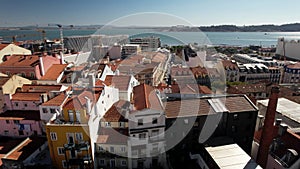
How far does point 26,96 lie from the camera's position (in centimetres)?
2050

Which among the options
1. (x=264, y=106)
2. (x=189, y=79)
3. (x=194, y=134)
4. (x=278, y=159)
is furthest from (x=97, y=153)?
(x=189, y=79)

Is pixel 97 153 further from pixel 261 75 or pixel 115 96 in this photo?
pixel 261 75

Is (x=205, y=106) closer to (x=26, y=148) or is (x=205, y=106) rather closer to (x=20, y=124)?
(x=26, y=148)

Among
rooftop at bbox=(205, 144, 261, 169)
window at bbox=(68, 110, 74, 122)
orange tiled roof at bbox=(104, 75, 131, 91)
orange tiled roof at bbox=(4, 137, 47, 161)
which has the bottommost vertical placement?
orange tiled roof at bbox=(4, 137, 47, 161)

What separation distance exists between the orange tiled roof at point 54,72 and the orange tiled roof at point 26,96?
5276 mm

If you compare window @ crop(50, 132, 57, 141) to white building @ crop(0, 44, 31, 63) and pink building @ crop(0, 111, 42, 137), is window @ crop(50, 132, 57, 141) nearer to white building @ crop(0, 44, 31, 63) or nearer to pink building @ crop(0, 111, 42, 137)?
pink building @ crop(0, 111, 42, 137)

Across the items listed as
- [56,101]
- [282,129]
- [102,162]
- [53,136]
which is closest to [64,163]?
[53,136]

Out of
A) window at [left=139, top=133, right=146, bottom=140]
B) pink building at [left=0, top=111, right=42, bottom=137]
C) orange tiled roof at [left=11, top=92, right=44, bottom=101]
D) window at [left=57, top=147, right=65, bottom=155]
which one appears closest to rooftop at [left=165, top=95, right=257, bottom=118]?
window at [left=139, top=133, right=146, bottom=140]

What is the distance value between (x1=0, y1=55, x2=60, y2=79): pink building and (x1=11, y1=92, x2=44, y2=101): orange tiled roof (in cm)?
601

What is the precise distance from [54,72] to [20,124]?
9640 millimetres

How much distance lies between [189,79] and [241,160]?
25.2 m

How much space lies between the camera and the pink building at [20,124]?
18.8 metres

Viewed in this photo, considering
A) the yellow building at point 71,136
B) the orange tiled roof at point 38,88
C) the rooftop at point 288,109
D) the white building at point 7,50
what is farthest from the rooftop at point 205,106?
the white building at point 7,50

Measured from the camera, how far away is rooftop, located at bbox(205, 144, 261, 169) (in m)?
13.5
